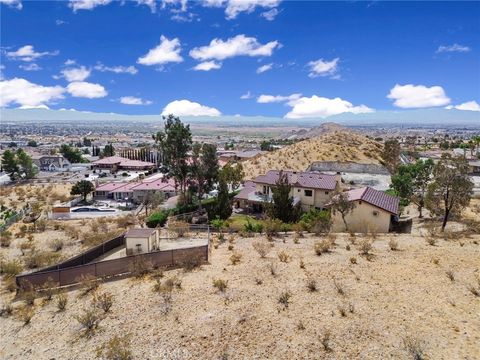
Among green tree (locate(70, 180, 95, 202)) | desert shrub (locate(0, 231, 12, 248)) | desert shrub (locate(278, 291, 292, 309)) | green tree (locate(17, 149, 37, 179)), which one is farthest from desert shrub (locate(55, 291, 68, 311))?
green tree (locate(17, 149, 37, 179))

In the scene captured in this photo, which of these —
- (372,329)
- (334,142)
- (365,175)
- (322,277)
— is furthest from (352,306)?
(334,142)

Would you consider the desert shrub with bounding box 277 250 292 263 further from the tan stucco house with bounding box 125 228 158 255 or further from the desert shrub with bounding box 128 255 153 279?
the tan stucco house with bounding box 125 228 158 255

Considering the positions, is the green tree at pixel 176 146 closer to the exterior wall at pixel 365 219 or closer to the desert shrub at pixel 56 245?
the desert shrub at pixel 56 245

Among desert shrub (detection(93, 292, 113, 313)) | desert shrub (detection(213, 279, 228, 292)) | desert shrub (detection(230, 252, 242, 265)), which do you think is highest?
desert shrub (detection(213, 279, 228, 292))

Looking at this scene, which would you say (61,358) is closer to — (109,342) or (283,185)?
(109,342)

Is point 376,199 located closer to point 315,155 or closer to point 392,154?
point 315,155

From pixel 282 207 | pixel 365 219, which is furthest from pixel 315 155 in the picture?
pixel 365 219
